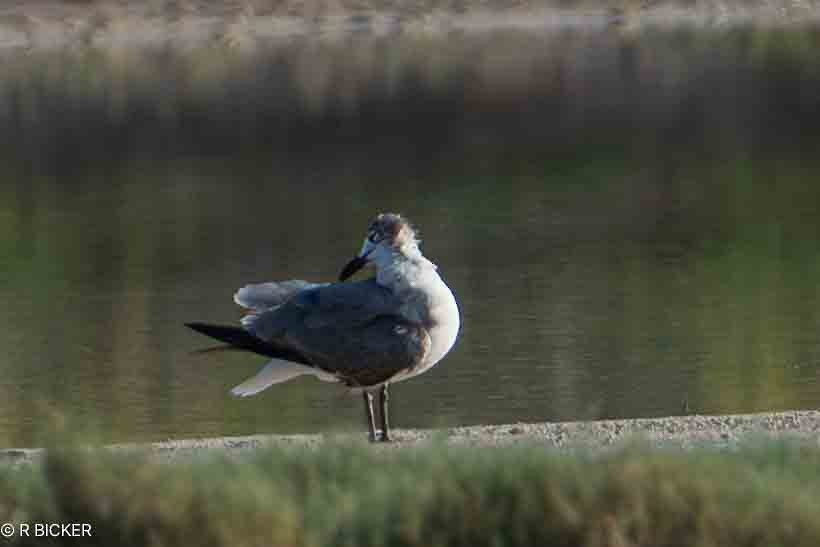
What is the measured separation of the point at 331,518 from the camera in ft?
24.5

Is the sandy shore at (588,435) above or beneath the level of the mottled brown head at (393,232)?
beneath

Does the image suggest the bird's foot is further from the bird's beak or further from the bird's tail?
the bird's beak

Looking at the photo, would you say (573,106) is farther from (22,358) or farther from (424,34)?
(22,358)

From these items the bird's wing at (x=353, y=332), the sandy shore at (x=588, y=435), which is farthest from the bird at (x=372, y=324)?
the sandy shore at (x=588, y=435)

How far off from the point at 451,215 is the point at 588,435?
546 inches

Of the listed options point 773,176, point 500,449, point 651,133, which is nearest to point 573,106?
point 651,133

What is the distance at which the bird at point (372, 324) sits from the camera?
10.6 meters

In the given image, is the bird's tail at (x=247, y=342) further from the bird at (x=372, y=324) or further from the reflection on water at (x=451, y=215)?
the reflection on water at (x=451, y=215)

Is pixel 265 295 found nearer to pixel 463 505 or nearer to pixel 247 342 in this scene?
pixel 247 342

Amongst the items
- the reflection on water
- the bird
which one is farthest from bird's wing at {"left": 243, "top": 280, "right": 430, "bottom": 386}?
the reflection on water

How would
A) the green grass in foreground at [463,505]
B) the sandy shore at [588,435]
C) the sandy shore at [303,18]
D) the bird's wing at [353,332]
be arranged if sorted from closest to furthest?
the green grass in foreground at [463,505] → the sandy shore at [588,435] → the bird's wing at [353,332] → the sandy shore at [303,18]

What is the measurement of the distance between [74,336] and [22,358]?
89 cm

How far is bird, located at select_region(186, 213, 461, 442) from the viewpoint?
10.6 metres

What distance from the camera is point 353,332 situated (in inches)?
420
